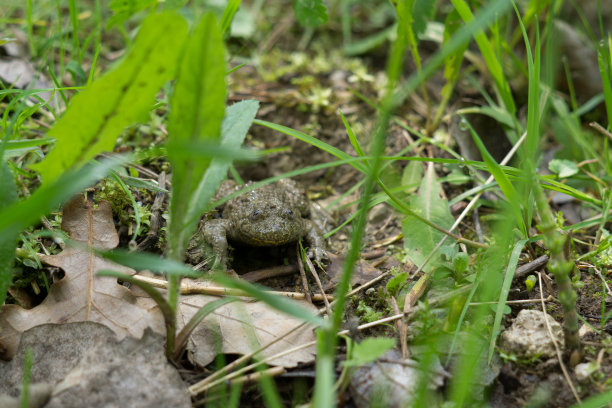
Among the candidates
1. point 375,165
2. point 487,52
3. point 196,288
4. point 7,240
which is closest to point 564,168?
point 487,52

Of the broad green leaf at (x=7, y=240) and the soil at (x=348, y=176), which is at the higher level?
the broad green leaf at (x=7, y=240)

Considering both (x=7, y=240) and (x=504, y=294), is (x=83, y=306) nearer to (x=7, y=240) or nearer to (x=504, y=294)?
(x=7, y=240)

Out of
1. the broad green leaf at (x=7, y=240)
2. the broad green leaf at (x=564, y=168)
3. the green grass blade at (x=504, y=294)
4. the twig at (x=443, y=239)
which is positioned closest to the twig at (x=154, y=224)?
the broad green leaf at (x=7, y=240)

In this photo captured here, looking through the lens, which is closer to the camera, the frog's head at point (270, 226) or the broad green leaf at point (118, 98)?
the broad green leaf at point (118, 98)

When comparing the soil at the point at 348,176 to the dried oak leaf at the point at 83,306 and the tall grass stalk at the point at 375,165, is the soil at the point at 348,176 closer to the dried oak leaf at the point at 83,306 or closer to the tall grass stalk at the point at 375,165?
the dried oak leaf at the point at 83,306

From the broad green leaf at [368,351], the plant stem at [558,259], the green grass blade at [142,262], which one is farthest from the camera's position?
the plant stem at [558,259]

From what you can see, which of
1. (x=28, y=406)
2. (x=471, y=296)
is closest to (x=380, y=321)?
(x=471, y=296)

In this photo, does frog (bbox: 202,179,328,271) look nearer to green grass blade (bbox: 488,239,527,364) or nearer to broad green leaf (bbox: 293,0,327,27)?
green grass blade (bbox: 488,239,527,364)
